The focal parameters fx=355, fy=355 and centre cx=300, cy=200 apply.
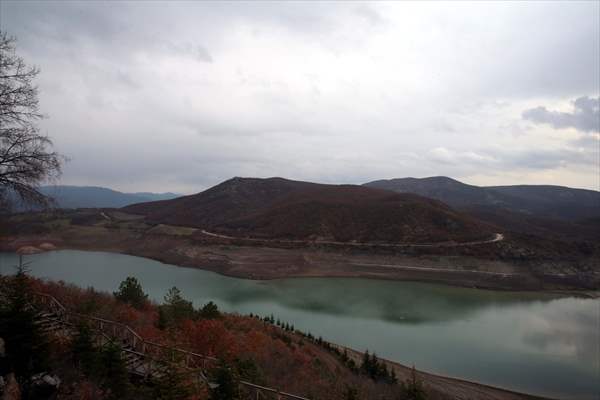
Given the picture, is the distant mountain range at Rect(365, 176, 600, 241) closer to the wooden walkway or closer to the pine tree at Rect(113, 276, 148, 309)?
the pine tree at Rect(113, 276, 148, 309)

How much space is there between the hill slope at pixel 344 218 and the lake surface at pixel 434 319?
21.1m

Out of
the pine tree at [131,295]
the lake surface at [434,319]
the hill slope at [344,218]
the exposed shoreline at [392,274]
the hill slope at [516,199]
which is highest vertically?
the hill slope at [516,199]

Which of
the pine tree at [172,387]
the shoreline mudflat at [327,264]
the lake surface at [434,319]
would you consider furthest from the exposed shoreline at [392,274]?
the pine tree at [172,387]

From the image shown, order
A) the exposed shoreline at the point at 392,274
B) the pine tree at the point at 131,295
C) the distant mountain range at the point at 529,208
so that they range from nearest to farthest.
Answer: the pine tree at the point at 131,295 → the exposed shoreline at the point at 392,274 → the distant mountain range at the point at 529,208

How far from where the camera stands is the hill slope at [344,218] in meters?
68.5

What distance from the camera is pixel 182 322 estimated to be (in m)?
14.4

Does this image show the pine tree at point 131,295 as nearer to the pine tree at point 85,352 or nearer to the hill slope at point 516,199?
the pine tree at point 85,352

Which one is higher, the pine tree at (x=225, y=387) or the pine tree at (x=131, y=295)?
the pine tree at (x=225, y=387)

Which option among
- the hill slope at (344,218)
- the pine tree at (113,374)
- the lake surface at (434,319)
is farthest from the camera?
the hill slope at (344,218)

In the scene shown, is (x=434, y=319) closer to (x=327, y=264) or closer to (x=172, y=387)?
(x=327, y=264)

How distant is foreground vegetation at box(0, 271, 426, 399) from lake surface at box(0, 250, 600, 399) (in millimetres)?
8266

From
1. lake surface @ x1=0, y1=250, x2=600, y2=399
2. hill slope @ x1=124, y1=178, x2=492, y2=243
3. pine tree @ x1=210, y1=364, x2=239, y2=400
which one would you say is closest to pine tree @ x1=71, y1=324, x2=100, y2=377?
pine tree @ x1=210, y1=364, x2=239, y2=400

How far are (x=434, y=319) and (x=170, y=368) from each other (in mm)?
30191

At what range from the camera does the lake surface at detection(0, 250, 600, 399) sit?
72.4 ft
